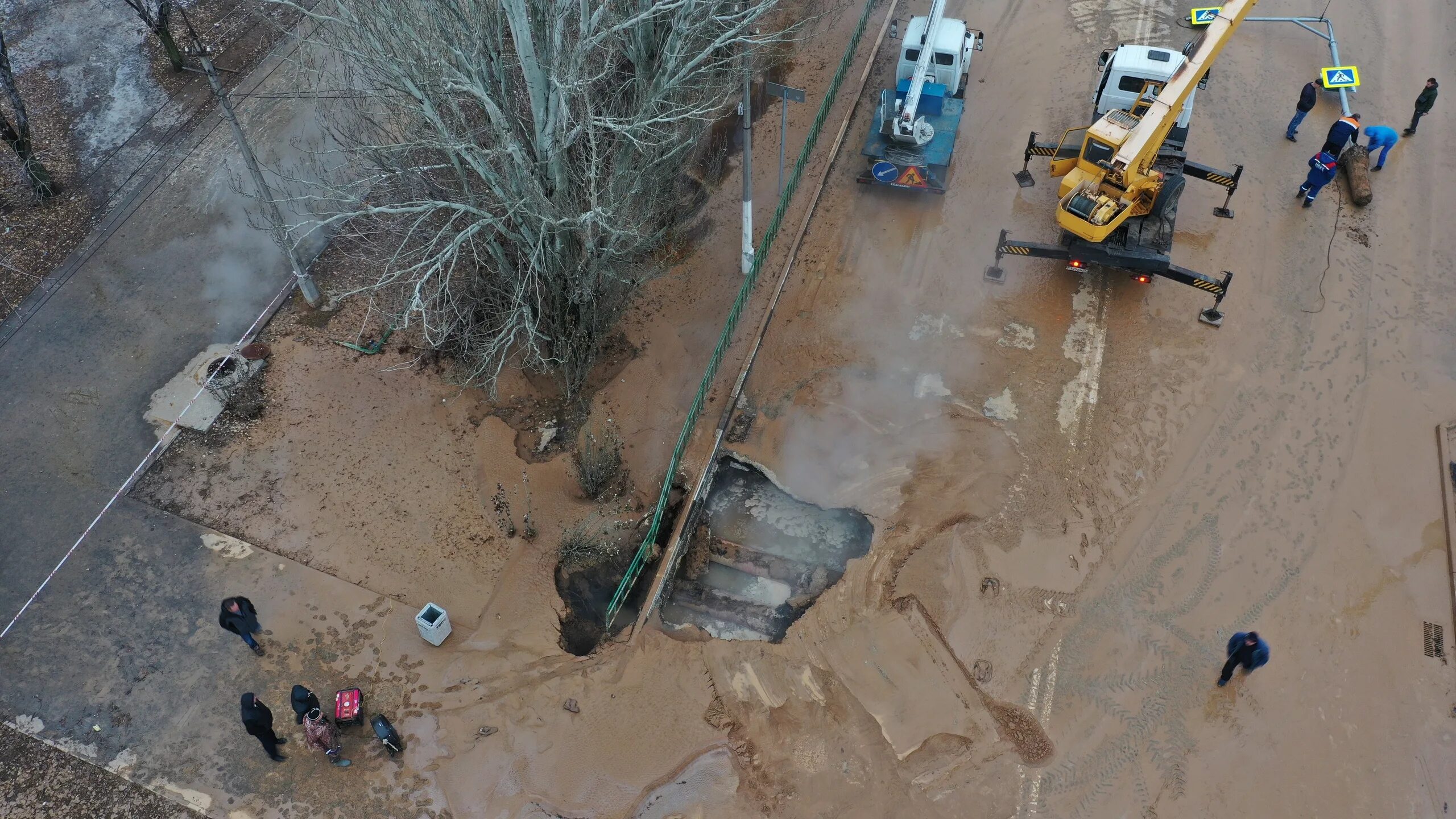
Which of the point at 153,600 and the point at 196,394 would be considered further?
the point at 196,394

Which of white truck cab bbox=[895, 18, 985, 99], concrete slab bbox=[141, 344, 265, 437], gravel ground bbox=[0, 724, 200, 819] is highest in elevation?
white truck cab bbox=[895, 18, 985, 99]

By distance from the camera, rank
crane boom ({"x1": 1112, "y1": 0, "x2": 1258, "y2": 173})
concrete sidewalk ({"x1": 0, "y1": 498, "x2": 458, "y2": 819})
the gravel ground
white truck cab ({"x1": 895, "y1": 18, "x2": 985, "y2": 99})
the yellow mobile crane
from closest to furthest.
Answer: the gravel ground → concrete sidewalk ({"x1": 0, "y1": 498, "x2": 458, "y2": 819}) → crane boom ({"x1": 1112, "y1": 0, "x2": 1258, "y2": 173}) → the yellow mobile crane → white truck cab ({"x1": 895, "y1": 18, "x2": 985, "y2": 99})

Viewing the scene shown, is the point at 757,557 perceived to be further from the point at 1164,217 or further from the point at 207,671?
the point at 1164,217

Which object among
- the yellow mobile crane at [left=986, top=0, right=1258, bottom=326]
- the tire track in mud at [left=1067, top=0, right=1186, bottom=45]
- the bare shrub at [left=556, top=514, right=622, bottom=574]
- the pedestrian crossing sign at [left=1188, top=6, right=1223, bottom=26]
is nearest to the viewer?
the bare shrub at [left=556, top=514, right=622, bottom=574]

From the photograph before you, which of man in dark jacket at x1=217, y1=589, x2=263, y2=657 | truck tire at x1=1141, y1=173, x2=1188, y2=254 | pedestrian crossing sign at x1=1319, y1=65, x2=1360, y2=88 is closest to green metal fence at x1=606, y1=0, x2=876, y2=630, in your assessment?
man in dark jacket at x1=217, y1=589, x2=263, y2=657

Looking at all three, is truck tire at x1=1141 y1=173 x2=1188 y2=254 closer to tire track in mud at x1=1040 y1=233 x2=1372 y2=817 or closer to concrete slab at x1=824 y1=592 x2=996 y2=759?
tire track in mud at x1=1040 y1=233 x2=1372 y2=817

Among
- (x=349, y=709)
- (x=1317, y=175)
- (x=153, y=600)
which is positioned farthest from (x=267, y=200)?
(x=1317, y=175)
